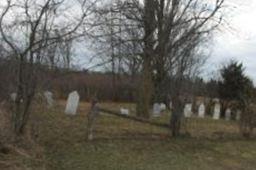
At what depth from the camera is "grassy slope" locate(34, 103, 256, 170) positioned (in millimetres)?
13133

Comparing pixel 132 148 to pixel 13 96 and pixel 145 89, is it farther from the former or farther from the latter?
pixel 145 89

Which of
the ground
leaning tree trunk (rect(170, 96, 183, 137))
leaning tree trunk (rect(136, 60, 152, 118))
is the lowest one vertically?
the ground

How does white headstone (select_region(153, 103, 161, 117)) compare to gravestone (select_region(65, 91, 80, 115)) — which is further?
white headstone (select_region(153, 103, 161, 117))

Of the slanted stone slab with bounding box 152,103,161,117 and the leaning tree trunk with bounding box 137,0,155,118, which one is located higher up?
the leaning tree trunk with bounding box 137,0,155,118

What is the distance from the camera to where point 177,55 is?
26.6 m

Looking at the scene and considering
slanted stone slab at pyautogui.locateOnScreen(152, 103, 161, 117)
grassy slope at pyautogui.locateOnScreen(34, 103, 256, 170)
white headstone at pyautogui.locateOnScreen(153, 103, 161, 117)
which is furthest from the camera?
white headstone at pyautogui.locateOnScreen(153, 103, 161, 117)

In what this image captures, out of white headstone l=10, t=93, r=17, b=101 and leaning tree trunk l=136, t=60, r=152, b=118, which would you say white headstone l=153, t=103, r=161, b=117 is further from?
white headstone l=10, t=93, r=17, b=101

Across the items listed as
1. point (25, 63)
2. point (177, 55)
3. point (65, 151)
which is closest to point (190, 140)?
point (65, 151)

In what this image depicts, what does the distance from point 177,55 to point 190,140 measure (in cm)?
902

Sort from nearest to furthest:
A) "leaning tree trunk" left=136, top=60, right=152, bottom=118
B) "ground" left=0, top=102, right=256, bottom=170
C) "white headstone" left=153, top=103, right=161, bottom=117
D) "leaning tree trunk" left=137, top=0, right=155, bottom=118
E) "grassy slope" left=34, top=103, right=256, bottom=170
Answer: "ground" left=0, top=102, right=256, bottom=170, "grassy slope" left=34, top=103, right=256, bottom=170, "leaning tree trunk" left=137, top=0, right=155, bottom=118, "leaning tree trunk" left=136, top=60, right=152, bottom=118, "white headstone" left=153, top=103, right=161, bottom=117

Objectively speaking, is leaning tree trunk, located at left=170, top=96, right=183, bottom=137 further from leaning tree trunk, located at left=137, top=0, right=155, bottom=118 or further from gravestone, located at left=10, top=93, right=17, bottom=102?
leaning tree trunk, located at left=137, top=0, right=155, bottom=118

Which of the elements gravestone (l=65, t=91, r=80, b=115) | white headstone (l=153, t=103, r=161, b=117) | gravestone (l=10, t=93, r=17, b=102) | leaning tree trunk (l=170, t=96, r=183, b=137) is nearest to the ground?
leaning tree trunk (l=170, t=96, r=183, b=137)

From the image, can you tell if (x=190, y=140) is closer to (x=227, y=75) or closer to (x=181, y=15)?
(x=181, y=15)

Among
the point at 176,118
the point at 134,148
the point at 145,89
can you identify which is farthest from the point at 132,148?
the point at 145,89
